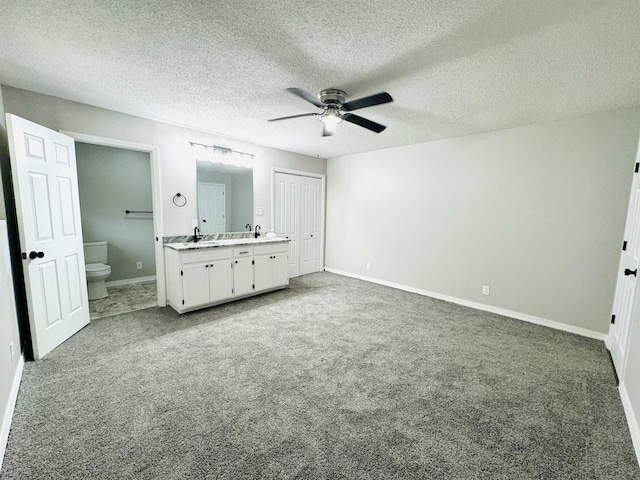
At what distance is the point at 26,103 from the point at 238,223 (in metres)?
2.49

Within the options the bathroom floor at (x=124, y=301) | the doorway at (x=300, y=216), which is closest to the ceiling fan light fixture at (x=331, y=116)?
the doorway at (x=300, y=216)

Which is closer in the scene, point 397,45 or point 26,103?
point 397,45

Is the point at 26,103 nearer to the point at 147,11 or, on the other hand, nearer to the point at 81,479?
Result: the point at 147,11

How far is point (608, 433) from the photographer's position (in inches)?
62.9

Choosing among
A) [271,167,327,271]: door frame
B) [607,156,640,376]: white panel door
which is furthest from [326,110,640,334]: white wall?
[271,167,327,271]: door frame

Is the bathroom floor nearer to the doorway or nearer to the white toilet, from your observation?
the white toilet

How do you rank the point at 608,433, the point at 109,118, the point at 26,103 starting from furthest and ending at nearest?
1. the point at 109,118
2. the point at 26,103
3. the point at 608,433

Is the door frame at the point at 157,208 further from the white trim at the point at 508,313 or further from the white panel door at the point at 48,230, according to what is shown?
Answer: the white trim at the point at 508,313

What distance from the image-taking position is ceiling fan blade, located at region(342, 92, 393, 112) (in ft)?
6.34

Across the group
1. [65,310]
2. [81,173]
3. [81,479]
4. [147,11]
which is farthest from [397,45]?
[81,173]

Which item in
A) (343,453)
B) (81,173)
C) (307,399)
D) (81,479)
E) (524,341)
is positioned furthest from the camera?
(81,173)

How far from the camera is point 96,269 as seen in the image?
368 centimetres

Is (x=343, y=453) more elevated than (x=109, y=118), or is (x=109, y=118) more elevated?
(x=109, y=118)

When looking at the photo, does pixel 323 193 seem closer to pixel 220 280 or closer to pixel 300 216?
pixel 300 216
